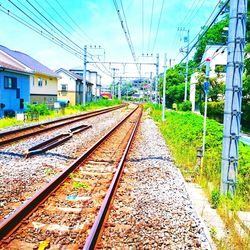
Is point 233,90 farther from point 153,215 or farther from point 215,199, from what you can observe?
point 153,215

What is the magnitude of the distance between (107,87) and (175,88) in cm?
9896

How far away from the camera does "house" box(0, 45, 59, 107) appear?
32.6 meters

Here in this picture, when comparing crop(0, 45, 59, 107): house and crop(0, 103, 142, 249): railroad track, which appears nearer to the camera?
crop(0, 103, 142, 249): railroad track

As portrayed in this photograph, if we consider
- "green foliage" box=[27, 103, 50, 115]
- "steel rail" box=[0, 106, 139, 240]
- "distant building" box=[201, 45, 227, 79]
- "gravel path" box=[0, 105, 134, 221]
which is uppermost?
"distant building" box=[201, 45, 227, 79]

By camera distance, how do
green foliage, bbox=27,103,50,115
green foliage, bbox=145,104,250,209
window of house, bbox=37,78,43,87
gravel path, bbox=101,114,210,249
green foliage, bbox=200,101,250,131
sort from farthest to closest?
window of house, bbox=37,78,43,87 < green foliage, bbox=27,103,50,115 < green foliage, bbox=200,101,250,131 < green foliage, bbox=145,104,250,209 < gravel path, bbox=101,114,210,249

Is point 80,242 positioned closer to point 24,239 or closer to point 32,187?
point 24,239

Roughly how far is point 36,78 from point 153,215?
32599mm

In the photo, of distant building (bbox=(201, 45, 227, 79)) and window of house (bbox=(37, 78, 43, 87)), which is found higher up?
distant building (bbox=(201, 45, 227, 79))

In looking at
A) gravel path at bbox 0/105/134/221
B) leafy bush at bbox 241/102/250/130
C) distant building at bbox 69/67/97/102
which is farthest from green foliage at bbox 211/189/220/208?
distant building at bbox 69/67/97/102

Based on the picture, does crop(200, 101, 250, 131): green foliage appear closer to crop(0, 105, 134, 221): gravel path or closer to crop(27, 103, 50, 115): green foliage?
crop(27, 103, 50, 115): green foliage

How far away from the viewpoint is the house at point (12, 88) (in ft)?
84.7

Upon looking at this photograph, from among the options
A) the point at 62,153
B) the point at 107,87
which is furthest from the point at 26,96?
the point at 107,87

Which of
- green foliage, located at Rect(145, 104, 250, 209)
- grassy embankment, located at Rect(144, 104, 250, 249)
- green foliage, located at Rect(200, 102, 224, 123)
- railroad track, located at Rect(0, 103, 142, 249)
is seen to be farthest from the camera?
green foliage, located at Rect(200, 102, 224, 123)

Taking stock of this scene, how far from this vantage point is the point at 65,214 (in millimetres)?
5348
